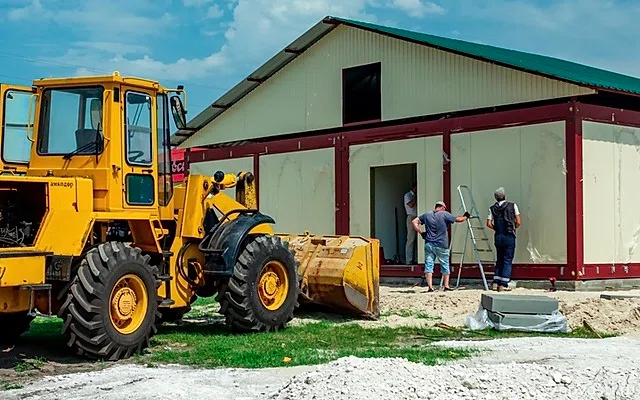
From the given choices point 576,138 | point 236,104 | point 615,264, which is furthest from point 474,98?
point 236,104

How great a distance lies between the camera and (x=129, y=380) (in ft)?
28.1

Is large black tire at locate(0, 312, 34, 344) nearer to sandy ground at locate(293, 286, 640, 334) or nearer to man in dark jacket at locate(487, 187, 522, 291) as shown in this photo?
sandy ground at locate(293, 286, 640, 334)

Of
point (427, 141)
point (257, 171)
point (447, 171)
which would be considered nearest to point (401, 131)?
point (427, 141)

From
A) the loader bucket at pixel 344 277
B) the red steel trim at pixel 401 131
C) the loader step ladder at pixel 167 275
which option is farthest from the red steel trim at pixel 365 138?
the loader step ladder at pixel 167 275

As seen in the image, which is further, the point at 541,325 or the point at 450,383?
the point at 541,325

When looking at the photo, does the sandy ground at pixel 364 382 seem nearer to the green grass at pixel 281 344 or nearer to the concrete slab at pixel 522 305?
the green grass at pixel 281 344

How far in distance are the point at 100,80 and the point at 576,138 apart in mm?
9773

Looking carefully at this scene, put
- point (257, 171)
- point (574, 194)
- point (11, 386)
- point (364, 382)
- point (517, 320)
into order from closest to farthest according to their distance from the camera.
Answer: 1. point (364, 382)
2. point (11, 386)
3. point (517, 320)
4. point (574, 194)
5. point (257, 171)

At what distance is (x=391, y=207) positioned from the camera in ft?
71.8

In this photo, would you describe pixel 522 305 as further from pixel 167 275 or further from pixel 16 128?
pixel 16 128

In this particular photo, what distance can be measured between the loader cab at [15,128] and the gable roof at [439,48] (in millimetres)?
10289

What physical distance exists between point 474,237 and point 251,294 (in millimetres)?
7709

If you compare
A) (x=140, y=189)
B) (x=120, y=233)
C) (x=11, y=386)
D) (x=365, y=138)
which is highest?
(x=365, y=138)

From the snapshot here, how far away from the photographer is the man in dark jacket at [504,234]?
56.6 ft
